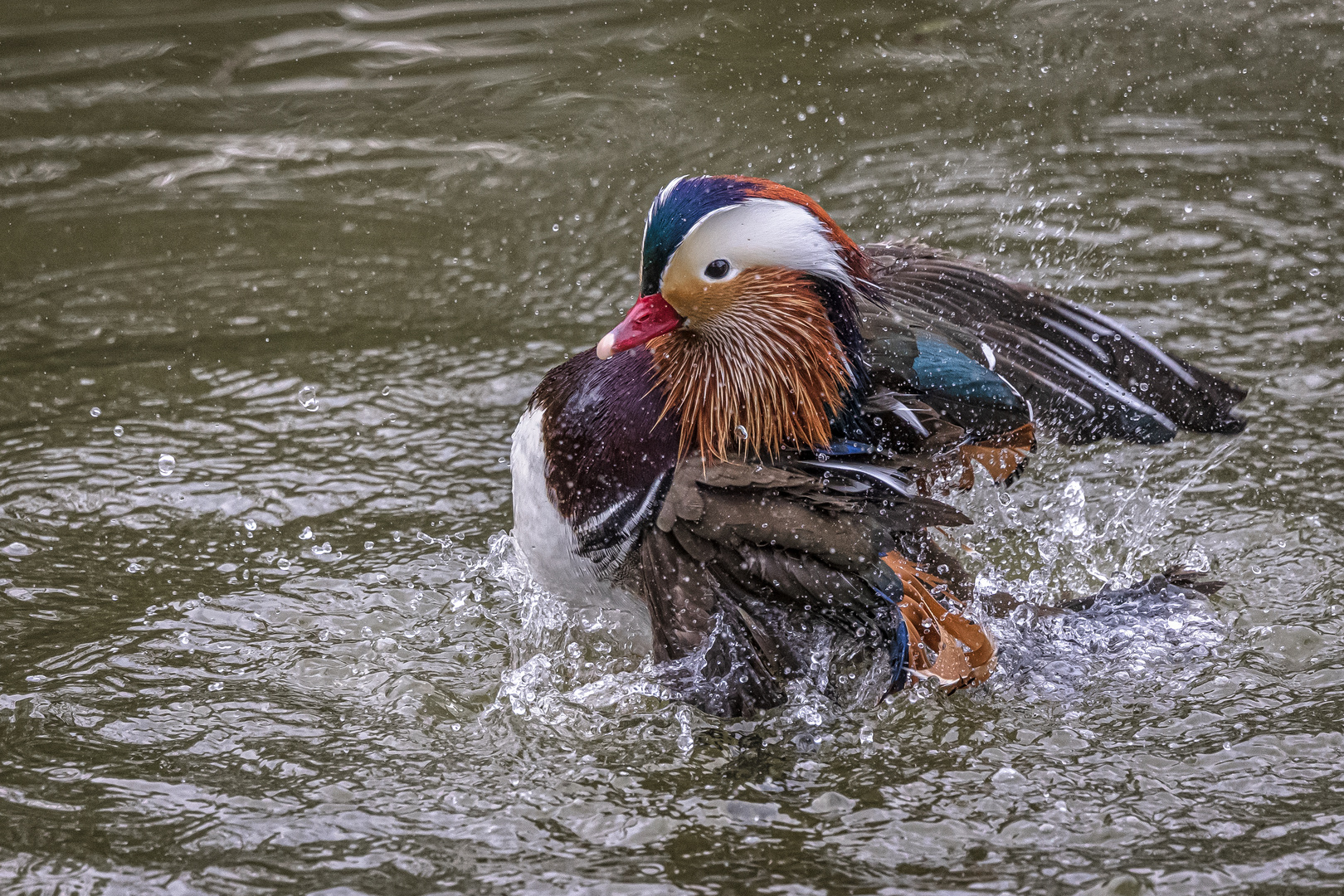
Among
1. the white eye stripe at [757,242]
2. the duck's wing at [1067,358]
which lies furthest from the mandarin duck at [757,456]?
the duck's wing at [1067,358]

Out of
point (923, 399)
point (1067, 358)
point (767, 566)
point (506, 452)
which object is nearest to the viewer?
point (767, 566)

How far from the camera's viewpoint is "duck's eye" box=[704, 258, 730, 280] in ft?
9.07

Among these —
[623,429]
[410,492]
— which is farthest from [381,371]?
[623,429]

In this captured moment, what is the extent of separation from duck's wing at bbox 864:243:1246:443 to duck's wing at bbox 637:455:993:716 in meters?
0.55

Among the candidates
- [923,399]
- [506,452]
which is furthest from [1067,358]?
[506,452]

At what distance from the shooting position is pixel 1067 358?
3.28 meters

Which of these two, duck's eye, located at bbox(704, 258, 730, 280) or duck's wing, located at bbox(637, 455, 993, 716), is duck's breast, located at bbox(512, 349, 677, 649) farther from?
duck's eye, located at bbox(704, 258, 730, 280)

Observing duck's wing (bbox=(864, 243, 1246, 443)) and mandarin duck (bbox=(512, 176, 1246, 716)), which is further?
duck's wing (bbox=(864, 243, 1246, 443))

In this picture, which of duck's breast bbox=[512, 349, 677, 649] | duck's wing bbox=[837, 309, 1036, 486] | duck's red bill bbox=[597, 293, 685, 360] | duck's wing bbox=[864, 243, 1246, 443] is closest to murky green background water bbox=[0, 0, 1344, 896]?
duck's breast bbox=[512, 349, 677, 649]

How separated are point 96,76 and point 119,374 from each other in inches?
76.2

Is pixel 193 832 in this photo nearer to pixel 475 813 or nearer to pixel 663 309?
pixel 475 813

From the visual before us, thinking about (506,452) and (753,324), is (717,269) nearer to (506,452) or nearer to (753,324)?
(753,324)

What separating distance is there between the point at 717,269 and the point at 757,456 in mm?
409

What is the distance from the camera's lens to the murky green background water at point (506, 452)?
269 centimetres
